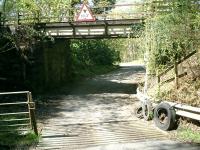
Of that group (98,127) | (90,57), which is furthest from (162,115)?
(90,57)

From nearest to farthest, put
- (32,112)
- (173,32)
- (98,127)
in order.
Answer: (32,112)
(173,32)
(98,127)

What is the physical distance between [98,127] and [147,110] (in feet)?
8.29

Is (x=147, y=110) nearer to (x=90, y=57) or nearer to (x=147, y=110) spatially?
(x=147, y=110)

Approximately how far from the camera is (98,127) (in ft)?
57.6

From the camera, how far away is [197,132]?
15.5m

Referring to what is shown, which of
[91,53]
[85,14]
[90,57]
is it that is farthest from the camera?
[91,53]

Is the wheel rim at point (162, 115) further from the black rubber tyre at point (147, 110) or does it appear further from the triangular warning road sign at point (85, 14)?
the triangular warning road sign at point (85, 14)

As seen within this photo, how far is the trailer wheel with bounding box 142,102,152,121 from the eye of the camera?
18.4 metres

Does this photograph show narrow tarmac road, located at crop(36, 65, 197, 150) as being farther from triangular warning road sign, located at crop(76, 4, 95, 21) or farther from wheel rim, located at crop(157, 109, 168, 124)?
triangular warning road sign, located at crop(76, 4, 95, 21)

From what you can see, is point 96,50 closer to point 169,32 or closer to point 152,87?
point 152,87

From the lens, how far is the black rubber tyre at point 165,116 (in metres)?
16.4

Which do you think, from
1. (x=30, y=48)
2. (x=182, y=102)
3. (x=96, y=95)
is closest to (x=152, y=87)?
(x=182, y=102)

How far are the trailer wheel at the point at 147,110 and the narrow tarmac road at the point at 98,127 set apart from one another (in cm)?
33

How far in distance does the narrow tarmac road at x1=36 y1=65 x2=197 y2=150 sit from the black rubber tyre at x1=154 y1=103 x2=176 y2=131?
0.30m
